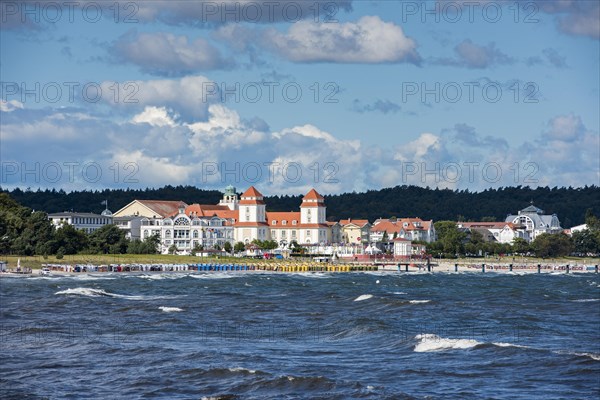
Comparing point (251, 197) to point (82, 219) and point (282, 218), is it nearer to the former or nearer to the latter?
point (282, 218)

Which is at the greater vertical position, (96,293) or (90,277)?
(90,277)

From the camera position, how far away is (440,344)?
4706 centimetres

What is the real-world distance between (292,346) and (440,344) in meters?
6.54

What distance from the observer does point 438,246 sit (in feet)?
655

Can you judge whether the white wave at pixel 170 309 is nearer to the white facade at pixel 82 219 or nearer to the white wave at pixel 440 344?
the white wave at pixel 440 344

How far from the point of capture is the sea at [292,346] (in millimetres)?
35781

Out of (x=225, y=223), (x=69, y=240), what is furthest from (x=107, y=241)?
(x=225, y=223)

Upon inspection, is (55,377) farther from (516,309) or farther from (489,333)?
(516,309)

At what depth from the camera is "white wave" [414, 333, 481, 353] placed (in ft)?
151

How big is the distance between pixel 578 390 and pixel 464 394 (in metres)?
4.07

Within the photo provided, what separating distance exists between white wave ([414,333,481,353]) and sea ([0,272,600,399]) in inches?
3.4

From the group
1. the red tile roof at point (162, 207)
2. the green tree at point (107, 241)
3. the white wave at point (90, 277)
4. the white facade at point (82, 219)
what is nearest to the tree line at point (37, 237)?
the green tree at point (107, 241)

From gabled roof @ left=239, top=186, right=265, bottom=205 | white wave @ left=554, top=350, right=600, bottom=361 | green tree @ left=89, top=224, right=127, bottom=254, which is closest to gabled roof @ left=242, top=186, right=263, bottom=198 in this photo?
gabled roof @ left=239, top=186, right=265, bottom=205

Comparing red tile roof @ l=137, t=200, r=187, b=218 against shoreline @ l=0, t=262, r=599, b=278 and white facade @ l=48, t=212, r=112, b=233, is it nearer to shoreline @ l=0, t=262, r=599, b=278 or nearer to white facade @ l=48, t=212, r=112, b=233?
white facade @ l=48, t=212, r=112, b=233
